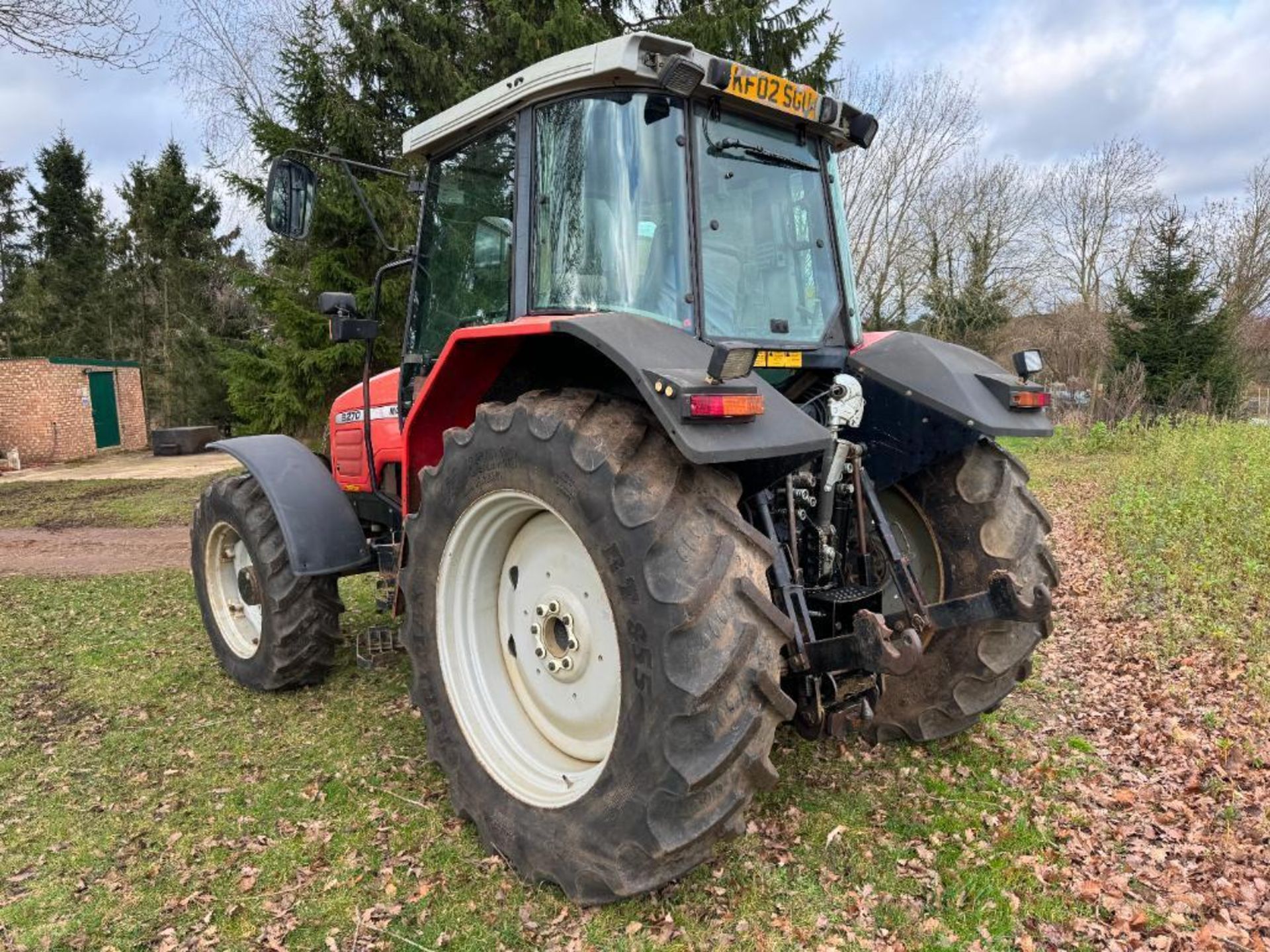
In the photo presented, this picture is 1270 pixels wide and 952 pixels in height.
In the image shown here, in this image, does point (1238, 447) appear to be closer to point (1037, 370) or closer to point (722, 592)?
point (1037, 370)

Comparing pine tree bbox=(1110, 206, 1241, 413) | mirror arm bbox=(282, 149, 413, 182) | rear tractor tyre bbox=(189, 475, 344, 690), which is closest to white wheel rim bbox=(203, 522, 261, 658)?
rear tractor tyre bbox=(189, 475, 344, 690)

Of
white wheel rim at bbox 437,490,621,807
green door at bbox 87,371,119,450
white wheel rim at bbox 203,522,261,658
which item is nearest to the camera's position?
white wheel rim at bbox 437,490,621,807

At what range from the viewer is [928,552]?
10.6 ft

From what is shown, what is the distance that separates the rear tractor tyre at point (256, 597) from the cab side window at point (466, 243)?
1.26 meters

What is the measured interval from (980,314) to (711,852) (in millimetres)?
23516

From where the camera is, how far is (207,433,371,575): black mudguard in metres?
3.83

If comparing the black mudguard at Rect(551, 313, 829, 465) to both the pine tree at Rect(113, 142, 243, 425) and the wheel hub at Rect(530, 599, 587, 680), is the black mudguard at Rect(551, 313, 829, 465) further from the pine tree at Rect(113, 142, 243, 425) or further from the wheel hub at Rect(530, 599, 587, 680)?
the pine tree at Rect(113, 142, 243, 425)

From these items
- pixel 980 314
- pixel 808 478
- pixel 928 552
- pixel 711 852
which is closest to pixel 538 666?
pixel 711 852

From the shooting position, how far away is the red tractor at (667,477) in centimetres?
213

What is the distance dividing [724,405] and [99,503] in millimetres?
12934

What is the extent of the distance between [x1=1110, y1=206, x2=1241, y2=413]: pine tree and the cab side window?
54.4 feet

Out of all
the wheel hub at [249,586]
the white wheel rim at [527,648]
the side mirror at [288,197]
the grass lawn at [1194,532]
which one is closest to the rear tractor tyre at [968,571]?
the white wheel rim at [527,648]

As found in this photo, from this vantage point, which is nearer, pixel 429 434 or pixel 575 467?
pixel 575 467

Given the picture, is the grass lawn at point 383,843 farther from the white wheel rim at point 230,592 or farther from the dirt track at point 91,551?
the dirt track at point 91,551
